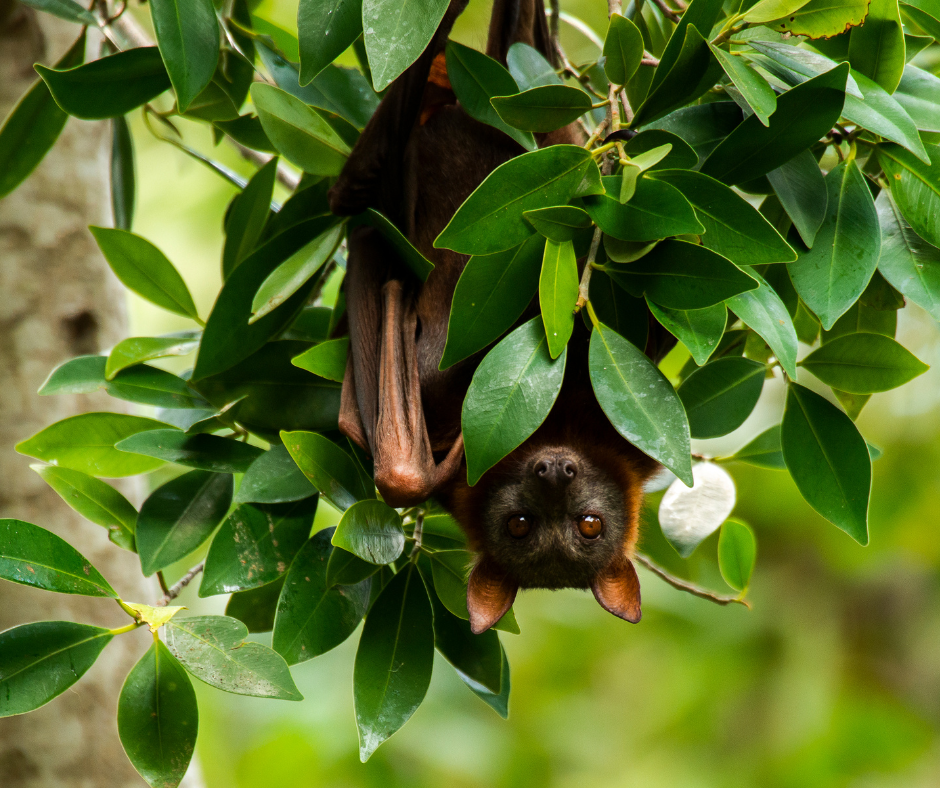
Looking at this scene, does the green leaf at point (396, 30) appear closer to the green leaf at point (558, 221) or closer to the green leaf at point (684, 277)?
the green leaf at point (558, 221)

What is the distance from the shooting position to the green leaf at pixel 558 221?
1.49m

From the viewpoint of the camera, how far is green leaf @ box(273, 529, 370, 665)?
1835 millimetres

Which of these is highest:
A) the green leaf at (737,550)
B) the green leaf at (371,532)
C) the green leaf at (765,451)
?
the green leaf at (371,532)

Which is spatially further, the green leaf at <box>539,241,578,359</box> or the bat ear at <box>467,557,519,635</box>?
the bat ear at <box>467,557,519,635</box>

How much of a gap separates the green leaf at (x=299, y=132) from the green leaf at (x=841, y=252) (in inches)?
46.9

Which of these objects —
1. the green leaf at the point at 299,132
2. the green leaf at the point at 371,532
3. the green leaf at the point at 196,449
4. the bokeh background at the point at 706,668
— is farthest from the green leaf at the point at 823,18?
→ the bokeh background at the point at 706,668

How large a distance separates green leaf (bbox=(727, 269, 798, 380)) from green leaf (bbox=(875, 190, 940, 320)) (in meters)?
0.30

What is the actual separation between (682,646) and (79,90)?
7.47 meters

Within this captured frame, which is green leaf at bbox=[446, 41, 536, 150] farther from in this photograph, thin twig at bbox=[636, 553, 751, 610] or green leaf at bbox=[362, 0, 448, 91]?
thin twig at bbox=[636, 553, 751, 610]

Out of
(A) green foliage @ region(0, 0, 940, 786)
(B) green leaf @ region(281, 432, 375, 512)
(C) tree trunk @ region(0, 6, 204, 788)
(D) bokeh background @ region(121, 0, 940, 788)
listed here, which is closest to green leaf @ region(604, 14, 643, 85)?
(A) green foliage @ region(0, 0, 940, 786)

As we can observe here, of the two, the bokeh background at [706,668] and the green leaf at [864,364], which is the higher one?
the green leaf at [864,364]

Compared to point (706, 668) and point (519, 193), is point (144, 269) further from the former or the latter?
point (706, 668)

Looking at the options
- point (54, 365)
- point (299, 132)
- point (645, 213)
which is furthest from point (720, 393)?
point (54, 365)

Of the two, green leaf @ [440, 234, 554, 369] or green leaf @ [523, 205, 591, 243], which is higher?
green leaf @ [523, 205, 591, 243]
